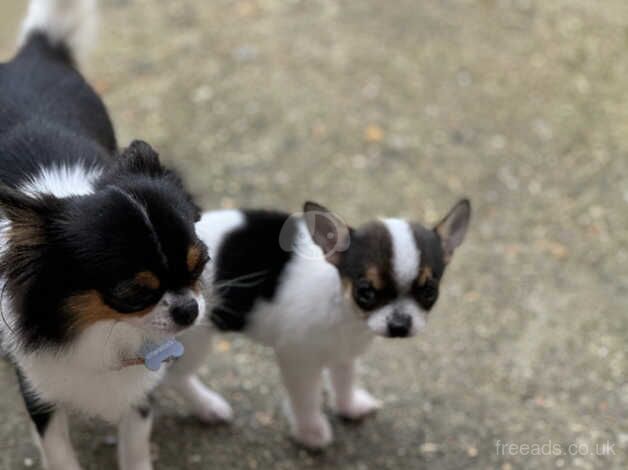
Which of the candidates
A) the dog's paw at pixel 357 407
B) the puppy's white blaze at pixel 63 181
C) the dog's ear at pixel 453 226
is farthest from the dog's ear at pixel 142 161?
the dog's paw at pixel 357 407

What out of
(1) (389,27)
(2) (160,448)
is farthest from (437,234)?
(1) (389,27)

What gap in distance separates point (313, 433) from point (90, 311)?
55.8 inches

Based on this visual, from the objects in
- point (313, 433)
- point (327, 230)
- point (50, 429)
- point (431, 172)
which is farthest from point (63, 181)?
point (431, 172)

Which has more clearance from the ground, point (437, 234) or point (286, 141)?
point (437, 234)

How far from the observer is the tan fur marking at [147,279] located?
2.23 m

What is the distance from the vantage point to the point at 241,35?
5.66 m

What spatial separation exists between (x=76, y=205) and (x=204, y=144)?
108 inches

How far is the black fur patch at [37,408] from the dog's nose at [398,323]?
3.56 ft

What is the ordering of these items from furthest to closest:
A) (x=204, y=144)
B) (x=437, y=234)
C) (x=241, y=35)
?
(x=241, y=35)
(x=204, y=144)
(x=437, y=234)

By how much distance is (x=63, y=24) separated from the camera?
11.4ft

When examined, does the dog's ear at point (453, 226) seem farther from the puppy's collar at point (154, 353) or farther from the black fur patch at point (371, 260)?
the puppy's collar at point (154, 353)

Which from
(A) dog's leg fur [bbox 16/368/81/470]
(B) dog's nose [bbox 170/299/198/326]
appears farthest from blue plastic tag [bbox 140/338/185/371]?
(A) dog's leg fur [bbox 16/368/81/470]

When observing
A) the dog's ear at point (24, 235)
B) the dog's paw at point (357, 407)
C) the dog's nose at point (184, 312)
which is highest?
the dog's ear at point (24, 235)

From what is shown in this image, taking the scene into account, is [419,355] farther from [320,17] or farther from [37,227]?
[320,17]
